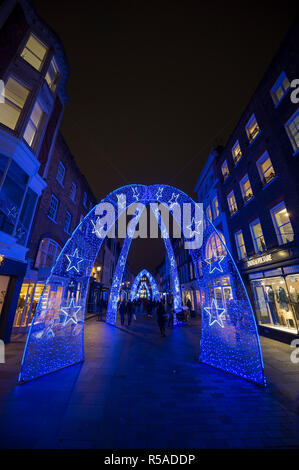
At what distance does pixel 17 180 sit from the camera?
361 inches

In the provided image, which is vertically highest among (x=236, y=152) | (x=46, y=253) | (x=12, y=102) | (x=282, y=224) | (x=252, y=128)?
(x=252, y=128)

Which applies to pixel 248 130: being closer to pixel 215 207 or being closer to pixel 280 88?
pixel 280 88

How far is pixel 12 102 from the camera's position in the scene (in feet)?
29.1

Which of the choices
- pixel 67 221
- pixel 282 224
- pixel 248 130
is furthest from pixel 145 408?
pixel 248 130

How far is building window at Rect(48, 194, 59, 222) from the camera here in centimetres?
1326

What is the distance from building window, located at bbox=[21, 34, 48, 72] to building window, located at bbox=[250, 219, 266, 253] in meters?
15.7

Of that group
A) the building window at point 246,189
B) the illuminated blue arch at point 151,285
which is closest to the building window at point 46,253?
the building window at point 246,189

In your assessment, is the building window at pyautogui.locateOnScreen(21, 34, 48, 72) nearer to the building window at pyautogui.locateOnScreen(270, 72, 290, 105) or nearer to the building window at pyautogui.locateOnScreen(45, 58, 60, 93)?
the building window at pyautogui.locateOnScreen(45, 58, 60, 93)

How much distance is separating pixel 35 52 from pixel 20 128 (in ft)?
17.8

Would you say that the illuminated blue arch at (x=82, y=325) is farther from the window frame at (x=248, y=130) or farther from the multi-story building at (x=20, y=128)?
the window frame at (x=248, y=130)

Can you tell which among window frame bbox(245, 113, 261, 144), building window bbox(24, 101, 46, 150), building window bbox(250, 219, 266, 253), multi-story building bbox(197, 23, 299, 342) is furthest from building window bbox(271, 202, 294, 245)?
building window bbox(24, 101, 46, 150)

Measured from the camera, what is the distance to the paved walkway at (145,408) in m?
2.86

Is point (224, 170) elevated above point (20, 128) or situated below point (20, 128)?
above
